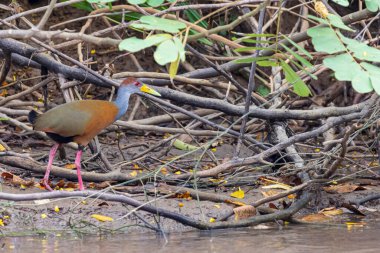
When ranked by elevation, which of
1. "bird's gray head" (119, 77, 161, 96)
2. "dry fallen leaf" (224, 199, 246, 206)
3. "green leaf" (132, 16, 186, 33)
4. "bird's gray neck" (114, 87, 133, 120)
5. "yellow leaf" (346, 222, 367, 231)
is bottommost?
"yellow leaf" (346, 222, 367, 231)

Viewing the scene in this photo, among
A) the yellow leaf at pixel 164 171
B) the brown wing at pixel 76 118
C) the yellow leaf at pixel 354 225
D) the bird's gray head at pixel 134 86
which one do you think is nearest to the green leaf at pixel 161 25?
the brown wing at pixel 76 118

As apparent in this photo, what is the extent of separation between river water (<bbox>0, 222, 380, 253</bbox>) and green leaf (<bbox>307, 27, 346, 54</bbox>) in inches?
69.1

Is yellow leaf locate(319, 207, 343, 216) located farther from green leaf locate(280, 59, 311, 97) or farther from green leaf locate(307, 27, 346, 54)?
green leaf locate(307, 27, 346, 54)

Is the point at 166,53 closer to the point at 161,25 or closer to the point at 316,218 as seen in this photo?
the point at 161,25

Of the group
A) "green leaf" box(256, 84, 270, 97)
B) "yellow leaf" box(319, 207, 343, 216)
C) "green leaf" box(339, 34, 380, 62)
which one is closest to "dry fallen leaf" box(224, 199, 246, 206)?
"yellow leaf" box(319, 207, 343, 216)

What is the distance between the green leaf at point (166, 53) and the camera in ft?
10.7

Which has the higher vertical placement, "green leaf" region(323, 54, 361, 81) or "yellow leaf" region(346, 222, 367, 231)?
"green leaf" region(323, 54, 361, 81)

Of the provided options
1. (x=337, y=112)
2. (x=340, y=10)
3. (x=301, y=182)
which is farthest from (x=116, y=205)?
(x=340, y=10)

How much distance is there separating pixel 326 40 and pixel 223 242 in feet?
6.54

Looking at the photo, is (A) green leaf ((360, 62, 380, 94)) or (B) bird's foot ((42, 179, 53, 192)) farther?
(B) bird's foot ((42, 179, 53, 192))

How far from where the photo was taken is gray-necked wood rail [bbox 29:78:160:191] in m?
5.94

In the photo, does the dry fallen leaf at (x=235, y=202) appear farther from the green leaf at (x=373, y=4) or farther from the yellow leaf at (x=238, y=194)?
the green leaf at (x=373, y=4)

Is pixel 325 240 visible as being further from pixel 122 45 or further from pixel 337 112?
pixel 122 45

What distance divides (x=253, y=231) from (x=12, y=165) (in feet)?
6.18
